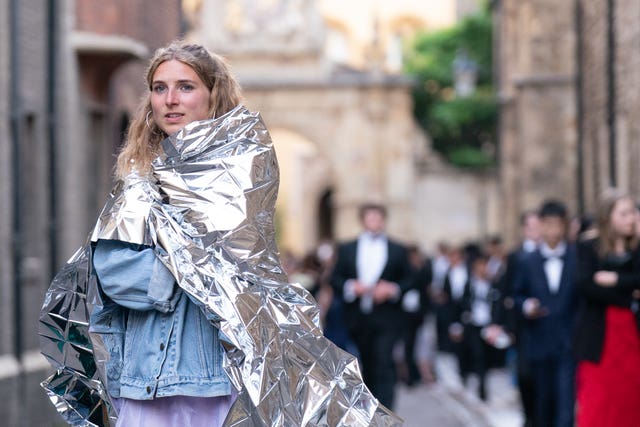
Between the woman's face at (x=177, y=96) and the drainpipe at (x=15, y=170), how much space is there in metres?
9.01

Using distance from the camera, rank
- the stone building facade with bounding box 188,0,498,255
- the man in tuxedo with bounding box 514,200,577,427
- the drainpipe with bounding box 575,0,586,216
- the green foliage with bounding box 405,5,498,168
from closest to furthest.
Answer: the man in tuxedo with bounding box 514,200,577,427 < the drainpipe with bounding box 575,0,586,216 < the stone building facade with bounding box 188,0,498,255 < the green foliage with bounding box 405,5,498,168

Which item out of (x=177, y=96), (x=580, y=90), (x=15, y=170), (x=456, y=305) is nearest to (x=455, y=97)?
(x=580, y=90)

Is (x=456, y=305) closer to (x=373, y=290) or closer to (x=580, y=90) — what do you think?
(x=580, y=90)

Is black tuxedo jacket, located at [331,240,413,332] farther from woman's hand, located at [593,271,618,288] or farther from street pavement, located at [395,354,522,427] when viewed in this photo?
woman's hand, located at [593,271,618,288]

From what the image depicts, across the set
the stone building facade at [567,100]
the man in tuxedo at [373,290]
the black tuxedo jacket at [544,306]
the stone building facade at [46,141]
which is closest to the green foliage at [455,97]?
the stone building facade at [567,100]

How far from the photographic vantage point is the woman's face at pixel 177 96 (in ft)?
15.1

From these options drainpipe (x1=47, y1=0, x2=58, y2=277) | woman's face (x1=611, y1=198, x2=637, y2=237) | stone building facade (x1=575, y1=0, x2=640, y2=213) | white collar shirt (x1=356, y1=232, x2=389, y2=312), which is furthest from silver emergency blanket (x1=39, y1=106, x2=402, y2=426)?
stone building facade (x1=575, y1=0, x2=640, y2=213)

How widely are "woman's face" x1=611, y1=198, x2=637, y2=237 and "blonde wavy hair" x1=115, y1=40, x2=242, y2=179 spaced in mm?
4987

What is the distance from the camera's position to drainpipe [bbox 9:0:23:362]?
13.4 meters

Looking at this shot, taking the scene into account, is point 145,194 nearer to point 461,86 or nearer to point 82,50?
point 82,50

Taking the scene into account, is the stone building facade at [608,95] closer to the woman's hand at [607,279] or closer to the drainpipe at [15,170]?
the drainpipe at [15,170]

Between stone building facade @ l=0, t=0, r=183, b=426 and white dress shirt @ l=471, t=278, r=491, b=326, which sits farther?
white dress shirt @ l=471, t=278, r=491, b=326

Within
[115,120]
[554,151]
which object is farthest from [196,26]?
[115,120]

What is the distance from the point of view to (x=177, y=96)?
4.59m
